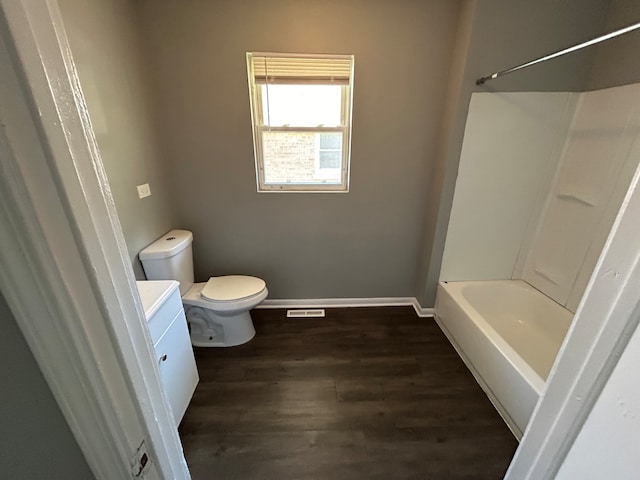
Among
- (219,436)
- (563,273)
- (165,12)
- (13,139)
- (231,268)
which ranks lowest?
(219,436)

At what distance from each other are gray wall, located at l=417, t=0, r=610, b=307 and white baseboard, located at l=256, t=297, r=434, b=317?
1.20 m

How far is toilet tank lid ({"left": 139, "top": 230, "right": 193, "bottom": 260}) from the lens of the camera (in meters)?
1.69

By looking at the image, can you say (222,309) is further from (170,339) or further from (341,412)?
(341,412)

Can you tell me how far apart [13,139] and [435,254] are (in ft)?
7.41

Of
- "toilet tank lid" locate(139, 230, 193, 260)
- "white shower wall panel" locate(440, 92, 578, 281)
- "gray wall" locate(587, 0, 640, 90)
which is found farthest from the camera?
"white shower wall panel" locate(440, 92, 578, 281)

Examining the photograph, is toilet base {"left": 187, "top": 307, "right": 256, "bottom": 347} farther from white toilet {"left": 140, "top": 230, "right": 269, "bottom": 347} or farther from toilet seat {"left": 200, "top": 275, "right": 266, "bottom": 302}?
toilet seat {"left": 200, "top": 275, "right": 266, "bottom": 302}

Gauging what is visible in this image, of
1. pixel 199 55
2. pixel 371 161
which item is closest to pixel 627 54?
pixel 371 161

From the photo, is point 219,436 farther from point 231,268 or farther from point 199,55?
point 199,55

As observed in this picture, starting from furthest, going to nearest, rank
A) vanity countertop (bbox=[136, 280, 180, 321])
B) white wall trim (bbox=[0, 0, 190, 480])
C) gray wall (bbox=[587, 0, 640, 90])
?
gray wall (bbox=[587, 0, 640, 90])
vanity countertop (bbox=[136, 280, 180, 321])
white wall trim (bbox=[0, 0, 190, 480])

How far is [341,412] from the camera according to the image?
1.57 m

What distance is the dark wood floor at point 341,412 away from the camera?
52.3 inches

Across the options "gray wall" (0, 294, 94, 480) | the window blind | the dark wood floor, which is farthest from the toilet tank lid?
"gray wall" (0, 294, 94, 480)

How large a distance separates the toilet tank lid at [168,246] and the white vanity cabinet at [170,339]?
0.33m

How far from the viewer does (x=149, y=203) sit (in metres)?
1.80
